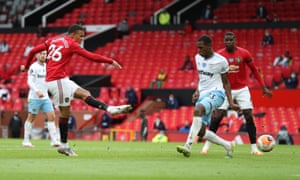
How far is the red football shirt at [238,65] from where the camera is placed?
60.9 feet

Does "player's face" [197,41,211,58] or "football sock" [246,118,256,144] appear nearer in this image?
"player's face" [197,41,211,58]

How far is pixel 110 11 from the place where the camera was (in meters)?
51.2

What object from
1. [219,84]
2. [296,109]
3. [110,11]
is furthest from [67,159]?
[110,11]

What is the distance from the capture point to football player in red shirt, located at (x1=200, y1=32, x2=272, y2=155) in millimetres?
18453

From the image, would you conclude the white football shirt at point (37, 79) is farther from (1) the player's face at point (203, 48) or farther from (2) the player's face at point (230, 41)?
(1) the player's face at point (203, 48)

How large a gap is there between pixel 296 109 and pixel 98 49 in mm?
15173

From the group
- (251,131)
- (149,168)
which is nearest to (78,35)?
(149,168)

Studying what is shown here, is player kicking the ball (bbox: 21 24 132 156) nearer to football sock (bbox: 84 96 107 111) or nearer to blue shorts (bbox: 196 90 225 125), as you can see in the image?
football sock (bbox: 84 96 107 111)

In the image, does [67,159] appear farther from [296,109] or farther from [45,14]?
[45,14]

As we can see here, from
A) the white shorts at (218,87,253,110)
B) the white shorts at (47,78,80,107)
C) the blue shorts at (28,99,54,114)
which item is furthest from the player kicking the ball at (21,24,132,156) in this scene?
the blue shorts at (28,99,54,114)

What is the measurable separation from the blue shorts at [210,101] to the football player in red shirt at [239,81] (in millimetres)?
2371

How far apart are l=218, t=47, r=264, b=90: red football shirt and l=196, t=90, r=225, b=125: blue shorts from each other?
2402mm

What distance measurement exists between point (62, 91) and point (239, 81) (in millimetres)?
4517

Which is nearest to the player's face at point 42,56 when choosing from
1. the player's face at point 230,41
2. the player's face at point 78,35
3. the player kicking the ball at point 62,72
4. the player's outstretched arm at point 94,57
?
the player kicking the ball at point 62,72
